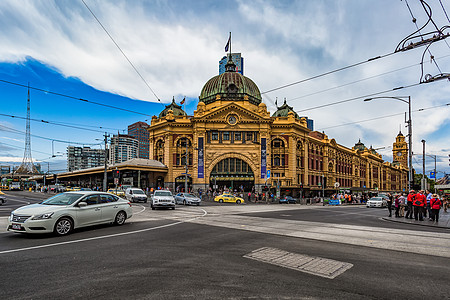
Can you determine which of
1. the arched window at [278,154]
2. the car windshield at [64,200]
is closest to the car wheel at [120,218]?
the car windshield at [64,200]

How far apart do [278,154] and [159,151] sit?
24700 mm

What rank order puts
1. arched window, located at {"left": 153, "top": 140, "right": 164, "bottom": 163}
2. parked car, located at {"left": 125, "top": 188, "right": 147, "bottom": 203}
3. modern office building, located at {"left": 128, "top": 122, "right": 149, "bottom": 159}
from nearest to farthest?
1. parked car, located at {"left": 125, "top": 188, "right": 147, "bottom": 203}
2. arched window, located at {"left": 153, "top": 140, "right": 164, "bottom": 163}
3. modern office building, located at {"left": 128, "top": 122, "right": 149, "bottom": 159}

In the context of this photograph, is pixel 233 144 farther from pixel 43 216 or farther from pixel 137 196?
pixel 43 216

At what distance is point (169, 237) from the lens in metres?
9.91

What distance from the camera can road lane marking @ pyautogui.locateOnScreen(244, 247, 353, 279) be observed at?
611 centimetres

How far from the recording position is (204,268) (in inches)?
243

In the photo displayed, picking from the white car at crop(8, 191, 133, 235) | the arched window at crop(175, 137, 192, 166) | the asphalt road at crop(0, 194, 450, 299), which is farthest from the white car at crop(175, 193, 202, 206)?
the arched window at crop(175, 137, 192, 166)

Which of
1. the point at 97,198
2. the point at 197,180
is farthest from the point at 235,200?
the point at 97,198

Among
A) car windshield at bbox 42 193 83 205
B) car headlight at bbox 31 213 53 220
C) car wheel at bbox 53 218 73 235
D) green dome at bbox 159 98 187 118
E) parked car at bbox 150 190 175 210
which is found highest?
green dome at bbox 159 98 187 118

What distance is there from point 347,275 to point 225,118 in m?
52.1

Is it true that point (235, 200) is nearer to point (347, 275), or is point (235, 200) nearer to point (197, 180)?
point (197, 180)

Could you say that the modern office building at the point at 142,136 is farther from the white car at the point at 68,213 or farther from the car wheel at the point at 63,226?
the car wheel at the point at 63,226

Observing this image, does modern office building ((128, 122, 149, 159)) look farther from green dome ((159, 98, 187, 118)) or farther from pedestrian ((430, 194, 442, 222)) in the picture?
pedestrian ((430, 194, 442, 222))

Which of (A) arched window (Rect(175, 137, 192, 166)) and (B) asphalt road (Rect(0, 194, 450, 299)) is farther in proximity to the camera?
(A) arched window (Rect(175, 137, 192, 166))
